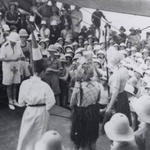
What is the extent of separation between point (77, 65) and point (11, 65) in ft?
5.05

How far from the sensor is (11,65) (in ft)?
24.5

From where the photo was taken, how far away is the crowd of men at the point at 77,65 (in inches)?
196

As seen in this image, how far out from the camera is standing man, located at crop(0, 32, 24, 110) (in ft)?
24.0

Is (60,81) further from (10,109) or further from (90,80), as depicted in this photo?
(90,80)

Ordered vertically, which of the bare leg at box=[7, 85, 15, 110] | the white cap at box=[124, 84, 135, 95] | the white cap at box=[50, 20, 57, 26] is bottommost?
the bare leg at box=[7, 85, 15, 110]

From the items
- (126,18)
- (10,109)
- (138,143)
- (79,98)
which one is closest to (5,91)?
(10,109)

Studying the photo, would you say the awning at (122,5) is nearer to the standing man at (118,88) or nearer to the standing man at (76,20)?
the standing man at (118,88)

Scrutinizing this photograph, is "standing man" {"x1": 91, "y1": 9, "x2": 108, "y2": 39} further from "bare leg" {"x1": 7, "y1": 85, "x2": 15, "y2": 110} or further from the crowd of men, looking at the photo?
"bare leg" {"x1": 7, "y1": 85, "x2": 15, "y2": 110}

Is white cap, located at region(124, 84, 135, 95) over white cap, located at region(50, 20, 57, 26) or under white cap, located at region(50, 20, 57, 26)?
under

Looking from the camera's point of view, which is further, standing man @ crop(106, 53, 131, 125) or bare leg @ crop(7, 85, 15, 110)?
bare leg @ crop(7, 85, 15, 110)

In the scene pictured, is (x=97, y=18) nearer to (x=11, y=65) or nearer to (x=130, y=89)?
(x=11, y=65)

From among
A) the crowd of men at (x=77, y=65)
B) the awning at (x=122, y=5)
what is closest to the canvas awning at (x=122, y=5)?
the awning at (x=122, y=5)

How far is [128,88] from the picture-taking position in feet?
21.4

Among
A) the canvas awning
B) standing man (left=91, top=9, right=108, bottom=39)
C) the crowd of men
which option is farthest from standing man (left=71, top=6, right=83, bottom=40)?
the canvas awning
